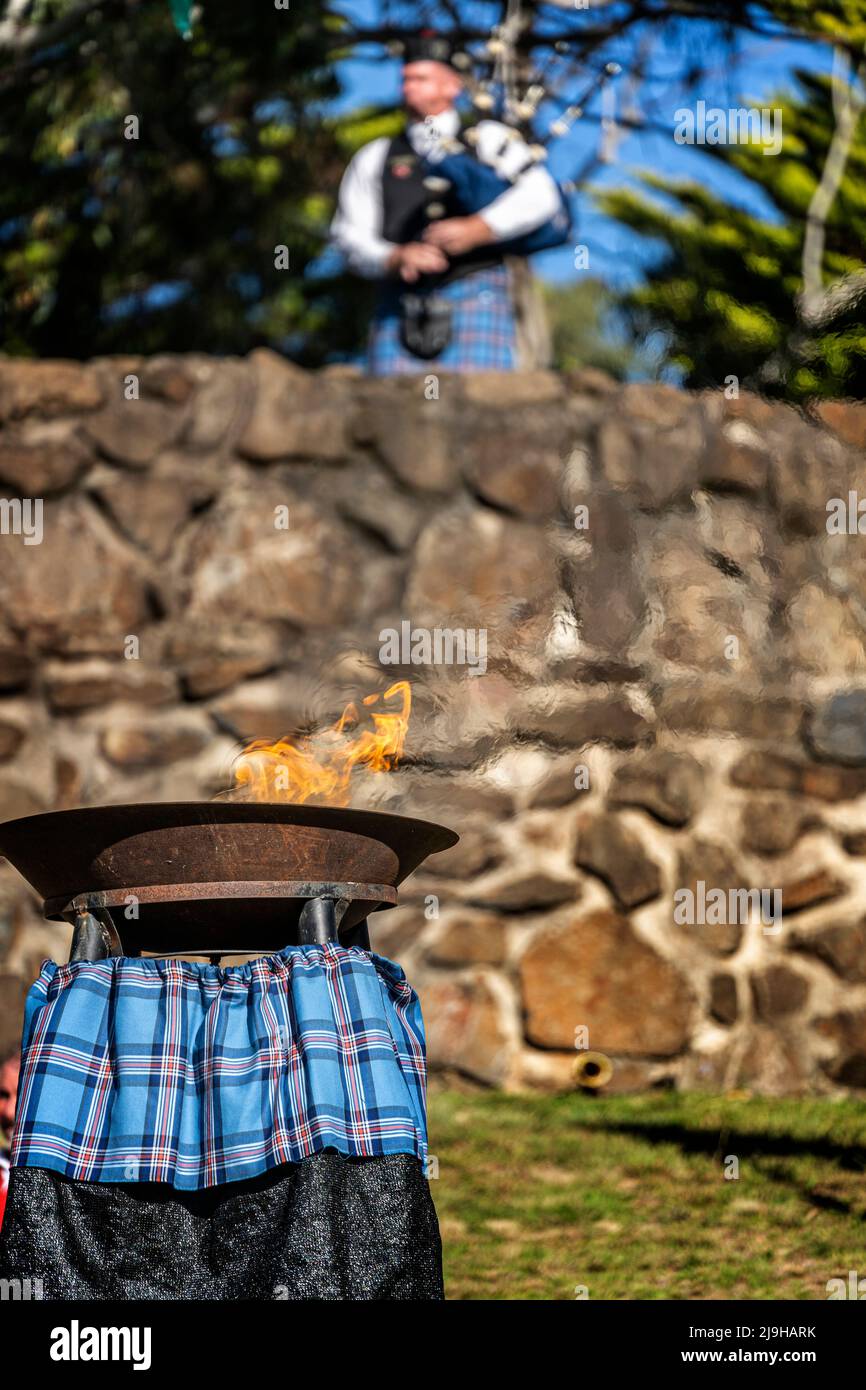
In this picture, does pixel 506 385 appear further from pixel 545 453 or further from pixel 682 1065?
pixel 682 1065

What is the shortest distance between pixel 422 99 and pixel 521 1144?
405 centimetres

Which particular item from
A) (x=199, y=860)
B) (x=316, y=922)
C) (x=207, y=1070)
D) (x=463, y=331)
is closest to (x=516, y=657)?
(x=463, y=331)

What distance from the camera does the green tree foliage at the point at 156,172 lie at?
7.42 metres

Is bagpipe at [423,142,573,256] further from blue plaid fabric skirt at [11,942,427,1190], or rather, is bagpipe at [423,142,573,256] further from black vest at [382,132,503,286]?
blue plaid fabric skirt at [11,942,427,1190]

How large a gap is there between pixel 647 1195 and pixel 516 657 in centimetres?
201

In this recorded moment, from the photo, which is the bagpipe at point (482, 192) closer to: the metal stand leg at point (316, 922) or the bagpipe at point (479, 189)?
the bagpipe at point (479, 189)

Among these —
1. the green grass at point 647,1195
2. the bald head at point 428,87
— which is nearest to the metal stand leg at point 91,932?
the green grass at point 647,1195

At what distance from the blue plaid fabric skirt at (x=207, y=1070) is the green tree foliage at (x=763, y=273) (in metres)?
→ 4.37

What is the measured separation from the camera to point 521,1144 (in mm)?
4551

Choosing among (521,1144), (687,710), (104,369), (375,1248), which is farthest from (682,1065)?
(104,369)

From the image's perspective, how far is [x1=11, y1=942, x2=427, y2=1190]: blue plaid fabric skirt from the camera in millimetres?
2562

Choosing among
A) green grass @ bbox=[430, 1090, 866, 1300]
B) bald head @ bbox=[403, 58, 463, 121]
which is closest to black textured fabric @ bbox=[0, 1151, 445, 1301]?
green grass @ bbox=[430, 1090, 866, 1300]

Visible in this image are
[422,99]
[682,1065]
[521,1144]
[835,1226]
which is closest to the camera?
[835,1226]

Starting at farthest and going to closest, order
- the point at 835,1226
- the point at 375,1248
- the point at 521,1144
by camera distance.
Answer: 1. the point at 521,1144
2. the point at 835,1226
3. the point at 375,1248
